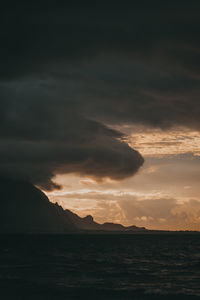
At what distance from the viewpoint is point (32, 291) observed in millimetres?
45594

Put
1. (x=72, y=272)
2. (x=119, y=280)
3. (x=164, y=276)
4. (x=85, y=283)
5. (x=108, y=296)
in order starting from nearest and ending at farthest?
(x=108, y=296), (x=85, y=283), (x=119, y=280), (x=164, y=276), (x=72, y=272)

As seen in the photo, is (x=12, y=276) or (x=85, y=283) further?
(x=12, y=276)

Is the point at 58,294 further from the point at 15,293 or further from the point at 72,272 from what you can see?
the point at 72,272

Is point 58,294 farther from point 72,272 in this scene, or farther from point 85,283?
point 72,272

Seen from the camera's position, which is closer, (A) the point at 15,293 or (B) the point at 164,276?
(A) the point at 15,293

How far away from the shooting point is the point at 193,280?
56.8m

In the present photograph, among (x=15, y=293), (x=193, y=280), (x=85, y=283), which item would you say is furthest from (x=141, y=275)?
(x=15, y=293)

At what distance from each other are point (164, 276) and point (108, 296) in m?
20.6

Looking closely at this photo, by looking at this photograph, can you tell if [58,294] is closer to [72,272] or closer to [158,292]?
[158,292]

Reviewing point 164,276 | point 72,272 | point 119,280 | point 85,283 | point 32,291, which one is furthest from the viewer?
point 72,272

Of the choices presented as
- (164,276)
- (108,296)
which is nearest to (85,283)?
(108,296)

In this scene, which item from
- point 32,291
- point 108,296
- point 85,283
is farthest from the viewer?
point 85,283

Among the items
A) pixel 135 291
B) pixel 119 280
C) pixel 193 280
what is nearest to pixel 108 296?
pixel 135 291

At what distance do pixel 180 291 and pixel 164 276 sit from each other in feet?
46.6
